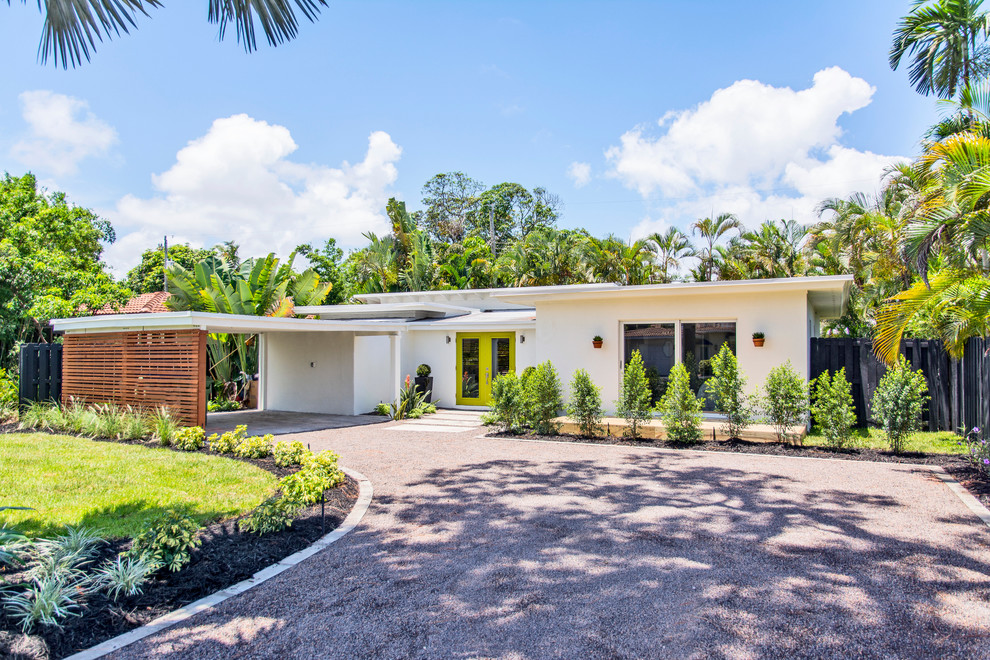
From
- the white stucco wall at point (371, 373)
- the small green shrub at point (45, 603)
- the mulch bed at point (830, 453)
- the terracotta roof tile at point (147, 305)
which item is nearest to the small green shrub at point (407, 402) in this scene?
the white stucco wall at point (371, 373)

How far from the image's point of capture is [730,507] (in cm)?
599

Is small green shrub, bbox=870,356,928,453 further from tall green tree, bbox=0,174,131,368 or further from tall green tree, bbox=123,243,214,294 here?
tall green tree, bbox=123,243,214,294

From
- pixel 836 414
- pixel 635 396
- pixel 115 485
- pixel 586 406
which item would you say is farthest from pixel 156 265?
pixel 836 414

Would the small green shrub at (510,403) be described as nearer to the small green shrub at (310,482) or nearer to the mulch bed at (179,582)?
the small green shrub at (310,482)

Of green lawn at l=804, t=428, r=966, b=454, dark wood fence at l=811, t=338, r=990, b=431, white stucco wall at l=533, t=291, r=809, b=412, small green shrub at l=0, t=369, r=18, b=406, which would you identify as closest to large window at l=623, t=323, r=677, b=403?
white stucco wall at l=533, t=291, r=809, b=412

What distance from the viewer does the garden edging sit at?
10.5ft

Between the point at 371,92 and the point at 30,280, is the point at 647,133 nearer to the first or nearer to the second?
the point at 371,92

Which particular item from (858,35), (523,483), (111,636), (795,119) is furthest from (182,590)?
(795,119)

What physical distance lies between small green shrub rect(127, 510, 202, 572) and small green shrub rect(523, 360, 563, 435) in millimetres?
7098

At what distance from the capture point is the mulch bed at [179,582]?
125 inches

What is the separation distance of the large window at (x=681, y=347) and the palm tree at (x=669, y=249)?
1425cm

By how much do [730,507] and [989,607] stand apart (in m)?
2.46

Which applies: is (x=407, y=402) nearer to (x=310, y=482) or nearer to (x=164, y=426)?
(x=164, y=426)

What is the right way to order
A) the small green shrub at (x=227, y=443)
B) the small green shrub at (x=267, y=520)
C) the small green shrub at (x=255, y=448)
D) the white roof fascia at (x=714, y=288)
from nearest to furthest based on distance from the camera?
1. the small green shrub at (x=267, y=520)
2. the small green shrub at (x=255, y=448)
3. the small green shrub at (x=227, y=443)
4. the white roof fascia at (x=714, y=288)
